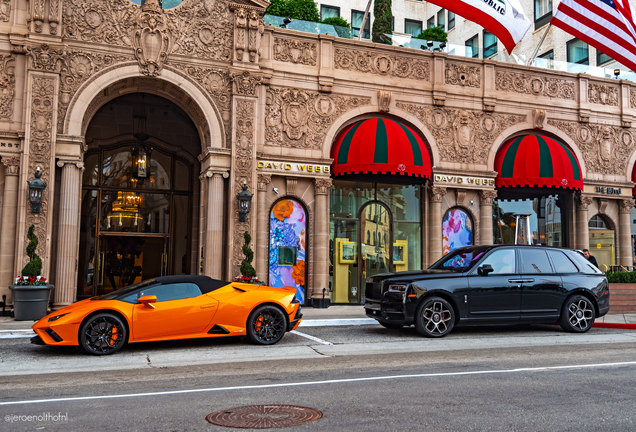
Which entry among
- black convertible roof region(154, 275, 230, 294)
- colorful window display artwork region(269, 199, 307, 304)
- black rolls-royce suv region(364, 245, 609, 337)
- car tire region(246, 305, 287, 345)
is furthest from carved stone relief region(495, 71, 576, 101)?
black convertible roof region(154, 275, 230, 294)

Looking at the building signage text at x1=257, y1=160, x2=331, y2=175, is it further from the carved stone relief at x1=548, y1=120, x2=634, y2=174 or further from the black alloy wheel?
the carved stone relief at x1=548, y1=120, x2=634, y2=174

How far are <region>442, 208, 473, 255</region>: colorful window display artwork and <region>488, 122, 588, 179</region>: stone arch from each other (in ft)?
6.79

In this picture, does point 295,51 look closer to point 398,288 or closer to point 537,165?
point 537,165

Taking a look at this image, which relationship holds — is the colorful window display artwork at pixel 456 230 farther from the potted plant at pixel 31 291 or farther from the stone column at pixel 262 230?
the potted plant at pixel 31 291

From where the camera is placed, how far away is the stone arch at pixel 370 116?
19.3 m

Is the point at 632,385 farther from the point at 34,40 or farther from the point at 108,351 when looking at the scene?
the point at 34,40

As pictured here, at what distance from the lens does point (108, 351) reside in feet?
30.3

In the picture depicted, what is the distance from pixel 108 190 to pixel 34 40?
594 cm

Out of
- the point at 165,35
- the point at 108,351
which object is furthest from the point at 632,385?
the point at 165,35

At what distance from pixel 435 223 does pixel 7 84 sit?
46.4 ft

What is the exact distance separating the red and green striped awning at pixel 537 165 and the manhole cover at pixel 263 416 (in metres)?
17.1

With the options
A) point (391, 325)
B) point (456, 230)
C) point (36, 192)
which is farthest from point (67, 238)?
point (456, 230)

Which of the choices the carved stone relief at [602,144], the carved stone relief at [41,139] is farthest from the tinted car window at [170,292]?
the carved stone relief at [602,144]

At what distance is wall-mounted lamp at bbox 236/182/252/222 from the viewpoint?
57.8 ft
